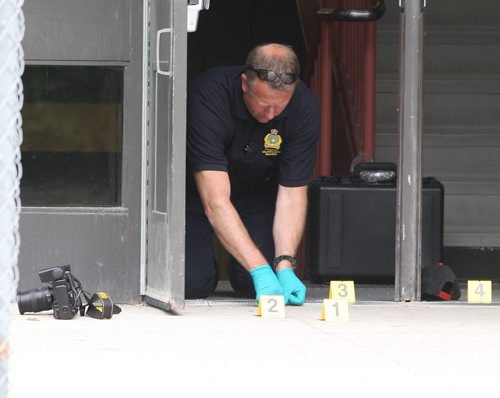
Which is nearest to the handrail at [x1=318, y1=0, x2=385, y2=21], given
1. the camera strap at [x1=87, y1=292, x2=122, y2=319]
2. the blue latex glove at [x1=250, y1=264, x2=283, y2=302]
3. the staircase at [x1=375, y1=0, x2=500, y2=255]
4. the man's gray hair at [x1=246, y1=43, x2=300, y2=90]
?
the staircase at [x1=375, y1=0, x2=500, y2=255]

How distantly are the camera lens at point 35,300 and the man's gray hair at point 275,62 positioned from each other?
1301 mm

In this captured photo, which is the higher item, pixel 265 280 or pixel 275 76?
pixel 275 76

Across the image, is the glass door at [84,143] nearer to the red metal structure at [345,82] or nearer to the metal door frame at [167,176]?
the metal door frame at [167,176]

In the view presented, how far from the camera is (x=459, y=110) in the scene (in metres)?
Result: 9.06

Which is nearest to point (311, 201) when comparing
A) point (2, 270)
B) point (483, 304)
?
point (483, 304)

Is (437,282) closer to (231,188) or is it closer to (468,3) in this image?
(231,188)

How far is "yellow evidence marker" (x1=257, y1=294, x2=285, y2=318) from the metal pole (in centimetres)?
82

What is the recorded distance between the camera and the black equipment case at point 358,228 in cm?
723

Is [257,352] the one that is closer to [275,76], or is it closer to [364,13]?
[275,76]

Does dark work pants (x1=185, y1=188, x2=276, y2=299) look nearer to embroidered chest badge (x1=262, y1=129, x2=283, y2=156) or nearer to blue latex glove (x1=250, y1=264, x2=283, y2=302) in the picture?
embroidered chest badge (x1=262, y1=129, x2=283, y2=156)

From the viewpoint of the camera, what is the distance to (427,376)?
4.45 meters

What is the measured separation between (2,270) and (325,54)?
6.30 metres

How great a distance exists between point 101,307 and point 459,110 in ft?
12.7

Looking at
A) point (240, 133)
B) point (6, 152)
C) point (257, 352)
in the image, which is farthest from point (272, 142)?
point (6, 152)
